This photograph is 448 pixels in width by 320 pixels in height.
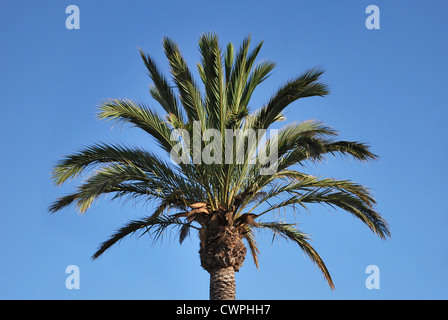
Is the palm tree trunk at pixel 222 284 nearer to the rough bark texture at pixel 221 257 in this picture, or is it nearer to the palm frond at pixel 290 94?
the rough bark texture at pixel 221 257

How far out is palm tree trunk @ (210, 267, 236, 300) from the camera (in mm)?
12344

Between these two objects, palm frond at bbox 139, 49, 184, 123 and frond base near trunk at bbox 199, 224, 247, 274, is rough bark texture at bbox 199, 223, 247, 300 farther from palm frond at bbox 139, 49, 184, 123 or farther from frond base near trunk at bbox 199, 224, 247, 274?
palm frond at bbox 139, 49, 184, 123

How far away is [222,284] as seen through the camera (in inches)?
488

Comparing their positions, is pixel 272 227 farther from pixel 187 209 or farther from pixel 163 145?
pixel 163 145

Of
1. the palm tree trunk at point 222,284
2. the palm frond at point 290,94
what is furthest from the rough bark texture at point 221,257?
the palm frond at point 290,94

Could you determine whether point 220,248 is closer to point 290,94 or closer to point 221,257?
point 221,257

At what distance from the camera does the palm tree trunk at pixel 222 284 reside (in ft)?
40.5

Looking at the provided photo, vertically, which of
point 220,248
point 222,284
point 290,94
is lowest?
point 222,284

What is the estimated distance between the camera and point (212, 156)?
12539mm

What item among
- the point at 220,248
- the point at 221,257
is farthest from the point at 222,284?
the point at 220,248

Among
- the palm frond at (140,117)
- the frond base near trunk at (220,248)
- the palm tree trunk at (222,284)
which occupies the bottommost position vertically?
the palm tree trunk at (222,284)

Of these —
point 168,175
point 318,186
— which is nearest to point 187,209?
point 168,175
